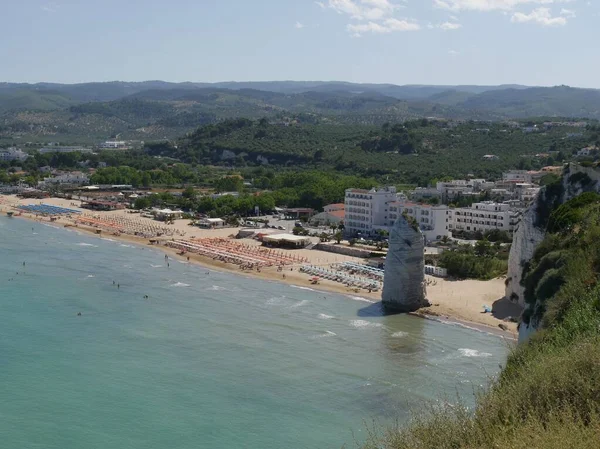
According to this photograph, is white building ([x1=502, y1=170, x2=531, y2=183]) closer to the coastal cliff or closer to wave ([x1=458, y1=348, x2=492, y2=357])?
wave ([x1=458, y1=348, x2=492, y2=357])

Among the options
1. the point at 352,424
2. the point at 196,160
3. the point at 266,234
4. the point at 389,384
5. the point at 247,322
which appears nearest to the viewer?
the point at 352,424

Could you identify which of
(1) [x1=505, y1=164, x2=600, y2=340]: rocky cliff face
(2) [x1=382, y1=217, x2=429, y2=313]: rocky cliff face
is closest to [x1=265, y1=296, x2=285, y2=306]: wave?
(2) [x1=382, y1=217, x2=429, y2=313]: rocky cliff face

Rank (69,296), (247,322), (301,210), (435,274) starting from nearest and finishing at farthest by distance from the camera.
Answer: (247,322), (69,296), (435,274), (301,210)

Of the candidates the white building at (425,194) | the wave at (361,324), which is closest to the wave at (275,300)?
the wave at (361,324)

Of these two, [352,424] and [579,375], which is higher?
[579,375]

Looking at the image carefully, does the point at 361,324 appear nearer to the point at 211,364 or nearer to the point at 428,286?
the point at 211,364

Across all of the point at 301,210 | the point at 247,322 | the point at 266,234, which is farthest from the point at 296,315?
the point at 301,210

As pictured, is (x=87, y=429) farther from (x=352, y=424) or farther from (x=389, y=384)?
(x=389, y=384)

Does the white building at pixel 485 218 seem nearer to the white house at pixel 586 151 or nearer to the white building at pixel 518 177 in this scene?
the white building at pixel 518 177

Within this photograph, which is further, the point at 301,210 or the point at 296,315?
the point at 301,210
